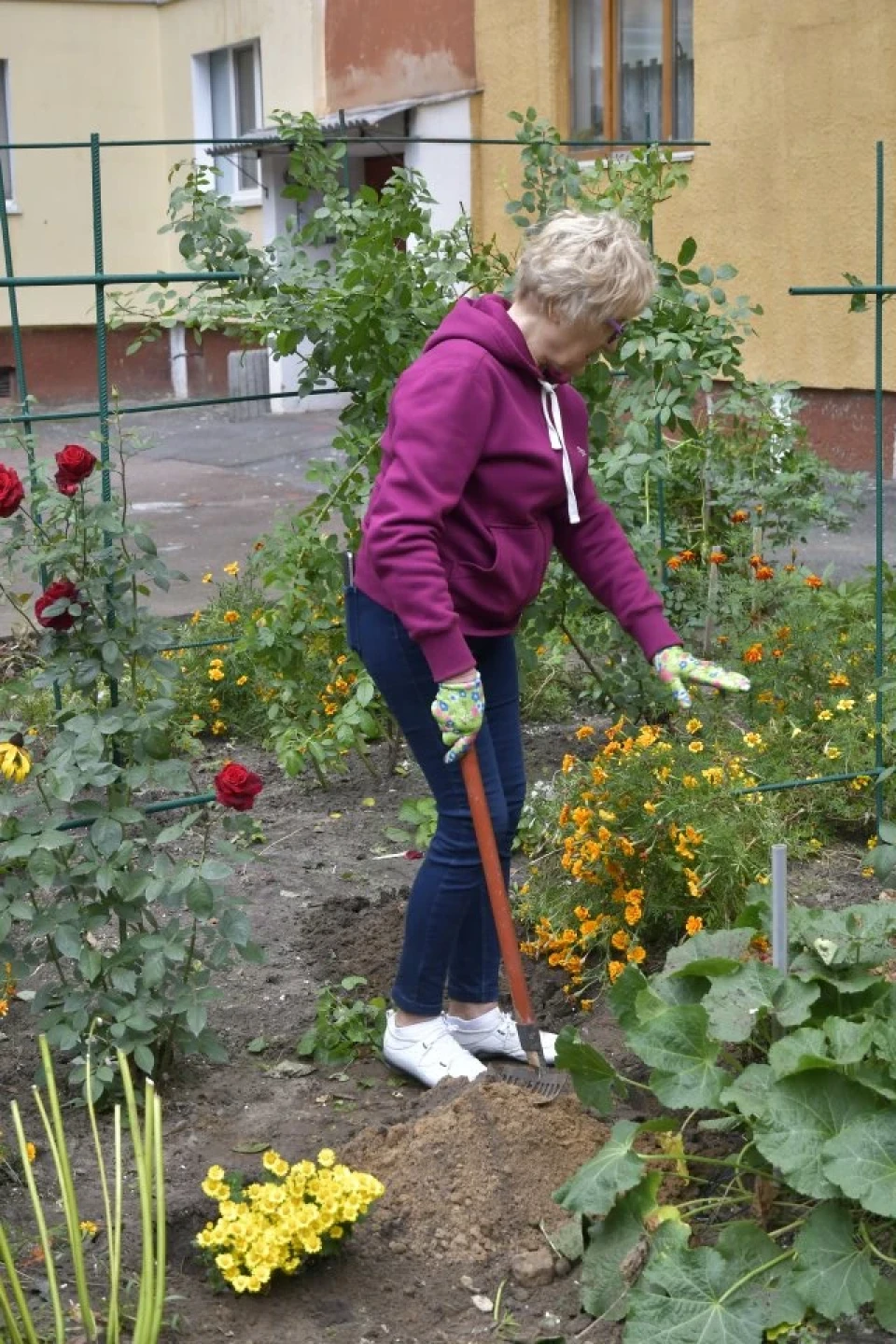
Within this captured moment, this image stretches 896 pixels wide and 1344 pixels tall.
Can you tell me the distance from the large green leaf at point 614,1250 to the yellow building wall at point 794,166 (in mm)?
7628

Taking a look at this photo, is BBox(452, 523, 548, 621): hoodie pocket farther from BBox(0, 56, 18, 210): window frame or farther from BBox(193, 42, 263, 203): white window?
BBox(0, 56, 18, 210): window frame

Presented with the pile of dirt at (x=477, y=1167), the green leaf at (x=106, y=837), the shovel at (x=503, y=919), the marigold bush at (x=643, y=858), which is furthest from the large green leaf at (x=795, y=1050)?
the green leaf at (x=106, y=837)

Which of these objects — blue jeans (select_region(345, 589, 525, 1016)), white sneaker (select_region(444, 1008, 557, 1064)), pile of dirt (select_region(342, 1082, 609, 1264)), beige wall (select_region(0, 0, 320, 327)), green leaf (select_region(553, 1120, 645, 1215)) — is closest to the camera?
green leaf (select_region(553, 1120, 645, 1215))

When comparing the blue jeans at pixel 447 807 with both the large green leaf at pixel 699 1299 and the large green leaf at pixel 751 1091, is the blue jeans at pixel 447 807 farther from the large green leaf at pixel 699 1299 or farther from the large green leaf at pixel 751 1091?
the large green leaf at pixel 699 1299

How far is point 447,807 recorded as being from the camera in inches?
112

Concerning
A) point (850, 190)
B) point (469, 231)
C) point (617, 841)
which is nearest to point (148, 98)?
point (850, 190)

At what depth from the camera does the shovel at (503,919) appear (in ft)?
9.02

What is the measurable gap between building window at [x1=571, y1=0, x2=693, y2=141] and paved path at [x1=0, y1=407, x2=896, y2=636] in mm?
3264

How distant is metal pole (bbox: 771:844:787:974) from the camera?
231cm

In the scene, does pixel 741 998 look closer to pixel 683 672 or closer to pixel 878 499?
pixel 683 672

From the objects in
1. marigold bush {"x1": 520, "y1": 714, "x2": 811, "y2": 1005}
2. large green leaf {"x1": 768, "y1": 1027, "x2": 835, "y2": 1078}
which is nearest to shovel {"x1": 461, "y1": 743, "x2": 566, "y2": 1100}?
marigold bush {"x1": 520, "y1": 714, "x2": 811, "y2": 1005}

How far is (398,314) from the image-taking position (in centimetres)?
404

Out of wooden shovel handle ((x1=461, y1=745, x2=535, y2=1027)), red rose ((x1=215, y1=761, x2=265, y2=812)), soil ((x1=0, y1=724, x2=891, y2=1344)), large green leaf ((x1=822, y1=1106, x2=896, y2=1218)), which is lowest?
soil ((x1=0, y1=724, x2=891, y2=1344))

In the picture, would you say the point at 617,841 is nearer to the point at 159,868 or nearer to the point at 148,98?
the point at 159,868
